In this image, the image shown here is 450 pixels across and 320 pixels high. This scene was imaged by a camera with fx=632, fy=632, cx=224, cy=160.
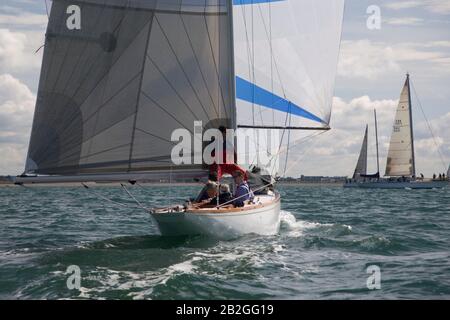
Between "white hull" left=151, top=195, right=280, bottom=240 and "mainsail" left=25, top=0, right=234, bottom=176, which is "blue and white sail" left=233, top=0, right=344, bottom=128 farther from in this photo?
"white hull" left=151, top=195, right=280, bottom=240

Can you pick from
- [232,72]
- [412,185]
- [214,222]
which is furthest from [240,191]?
[412,185]

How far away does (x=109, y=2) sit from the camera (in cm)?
1390

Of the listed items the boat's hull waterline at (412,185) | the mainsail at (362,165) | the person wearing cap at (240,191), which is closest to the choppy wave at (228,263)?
the person wearing cap at (240,191)

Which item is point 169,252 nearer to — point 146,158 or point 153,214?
point 153,214

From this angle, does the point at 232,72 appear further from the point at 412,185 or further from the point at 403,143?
the point at 412,185

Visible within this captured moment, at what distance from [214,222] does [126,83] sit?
3716 mm

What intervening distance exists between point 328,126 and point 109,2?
6700 millimetres

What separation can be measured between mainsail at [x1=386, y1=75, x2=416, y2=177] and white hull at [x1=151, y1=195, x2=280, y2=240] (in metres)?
49.6

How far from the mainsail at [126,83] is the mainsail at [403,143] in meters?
49.0

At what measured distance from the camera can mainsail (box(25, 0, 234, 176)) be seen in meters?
13.6

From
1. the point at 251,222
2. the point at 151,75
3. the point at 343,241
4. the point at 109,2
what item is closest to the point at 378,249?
the point at 343,241

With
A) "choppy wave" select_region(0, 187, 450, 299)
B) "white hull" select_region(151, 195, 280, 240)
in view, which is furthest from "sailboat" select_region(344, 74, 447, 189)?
"white hull" select_region(151, 195, 280, 240)

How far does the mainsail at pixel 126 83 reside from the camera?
44.6 feet

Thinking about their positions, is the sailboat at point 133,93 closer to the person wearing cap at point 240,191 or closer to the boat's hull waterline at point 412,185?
the person wearing cap at point 240,191
